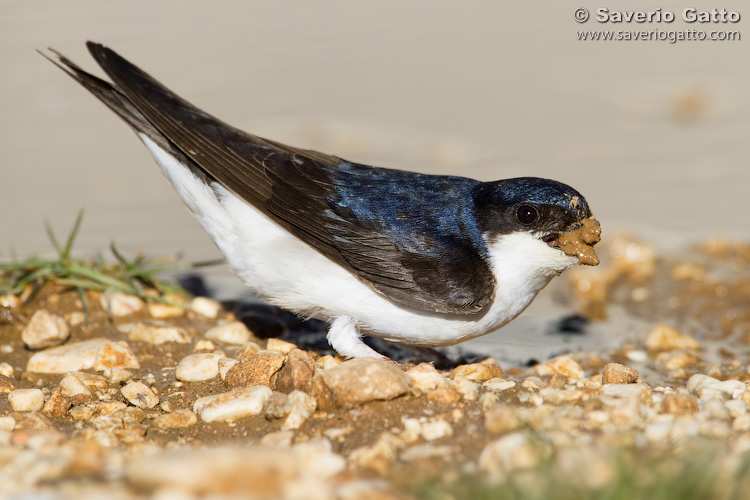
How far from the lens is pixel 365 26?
10461 millimetres

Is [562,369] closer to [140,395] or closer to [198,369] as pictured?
[198,369]

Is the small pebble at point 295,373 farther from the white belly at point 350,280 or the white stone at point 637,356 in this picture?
the white stone at point 637,356

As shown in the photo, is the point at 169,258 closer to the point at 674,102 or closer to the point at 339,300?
the point at 339,300

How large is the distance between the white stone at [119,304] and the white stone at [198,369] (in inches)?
41.4

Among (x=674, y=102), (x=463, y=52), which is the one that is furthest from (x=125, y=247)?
(x=674, y=102)

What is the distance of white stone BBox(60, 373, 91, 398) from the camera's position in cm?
364

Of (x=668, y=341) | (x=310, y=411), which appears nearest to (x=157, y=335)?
(x=310, y=411)

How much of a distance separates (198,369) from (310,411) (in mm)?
823

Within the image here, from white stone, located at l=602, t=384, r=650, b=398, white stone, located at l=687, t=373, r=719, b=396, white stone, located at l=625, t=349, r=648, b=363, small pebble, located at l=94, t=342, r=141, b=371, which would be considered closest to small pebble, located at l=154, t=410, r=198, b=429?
small pebble, located at l=94, t=342, r=141, b=371

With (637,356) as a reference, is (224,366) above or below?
below

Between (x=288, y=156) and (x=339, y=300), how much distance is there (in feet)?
2.82

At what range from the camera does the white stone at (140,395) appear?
356 centimetres

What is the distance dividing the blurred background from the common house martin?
7.33 feet

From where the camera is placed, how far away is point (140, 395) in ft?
11.8
